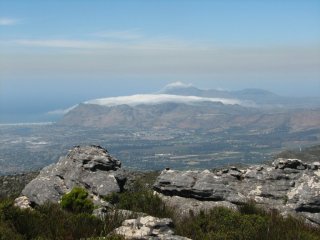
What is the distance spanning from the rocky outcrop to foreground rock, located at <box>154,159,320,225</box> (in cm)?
938

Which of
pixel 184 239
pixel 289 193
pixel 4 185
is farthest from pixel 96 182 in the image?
pixel 4 185

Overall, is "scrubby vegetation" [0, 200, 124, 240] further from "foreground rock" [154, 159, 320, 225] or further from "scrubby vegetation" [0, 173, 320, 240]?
"foreground rock" [154, 159, 320, 225]

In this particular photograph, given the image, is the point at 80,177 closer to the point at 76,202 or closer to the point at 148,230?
the point at 76,202

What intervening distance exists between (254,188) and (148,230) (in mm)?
14795

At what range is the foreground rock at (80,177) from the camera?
2577cm

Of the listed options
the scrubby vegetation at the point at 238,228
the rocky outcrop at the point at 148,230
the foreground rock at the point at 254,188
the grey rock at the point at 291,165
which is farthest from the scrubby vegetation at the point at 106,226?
the grey rock at the point at 291,165

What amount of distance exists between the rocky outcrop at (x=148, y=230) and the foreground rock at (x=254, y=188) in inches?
369

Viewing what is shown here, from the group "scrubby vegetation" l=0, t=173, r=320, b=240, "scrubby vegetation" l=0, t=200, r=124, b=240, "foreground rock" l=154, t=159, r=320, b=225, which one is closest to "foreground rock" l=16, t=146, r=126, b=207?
"foreground rock" l=154, t=159, r=320, b=225

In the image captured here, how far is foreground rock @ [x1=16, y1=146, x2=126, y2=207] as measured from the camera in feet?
84.5

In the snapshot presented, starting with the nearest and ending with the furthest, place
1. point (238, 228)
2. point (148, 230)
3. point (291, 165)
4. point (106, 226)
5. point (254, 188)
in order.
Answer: point (148, 230), point (106, 226), point (238, 228), point (254, 188), point (291, 165)

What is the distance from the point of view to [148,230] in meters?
13.2

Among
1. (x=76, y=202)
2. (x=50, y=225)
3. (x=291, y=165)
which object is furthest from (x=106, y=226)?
(x=291, y=165)

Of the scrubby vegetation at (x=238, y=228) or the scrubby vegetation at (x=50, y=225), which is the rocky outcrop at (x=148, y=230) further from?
the scrubby vegetation at (x=238, y=228)

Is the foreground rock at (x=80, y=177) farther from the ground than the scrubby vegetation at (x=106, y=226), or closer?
closer
